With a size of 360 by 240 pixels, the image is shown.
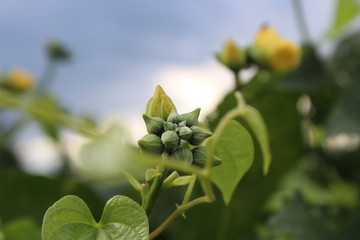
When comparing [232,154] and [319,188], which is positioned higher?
[232,154]

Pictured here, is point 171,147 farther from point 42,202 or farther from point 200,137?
point 42,202

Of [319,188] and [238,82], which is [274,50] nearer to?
[238,82]

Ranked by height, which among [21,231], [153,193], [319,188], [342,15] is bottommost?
[319,188]

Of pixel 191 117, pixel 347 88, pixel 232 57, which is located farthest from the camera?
pixel 347 88

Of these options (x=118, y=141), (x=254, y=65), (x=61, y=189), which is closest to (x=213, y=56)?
(x=254, y=65)

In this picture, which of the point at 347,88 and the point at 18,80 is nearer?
the point at 347,88

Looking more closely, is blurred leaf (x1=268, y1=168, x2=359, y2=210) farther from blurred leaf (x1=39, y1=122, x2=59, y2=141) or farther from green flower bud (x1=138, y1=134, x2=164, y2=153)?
green flower bud (x1=138, y1=134, x2=164, y2=153)

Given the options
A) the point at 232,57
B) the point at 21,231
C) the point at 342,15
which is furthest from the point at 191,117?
the point at 342,15
